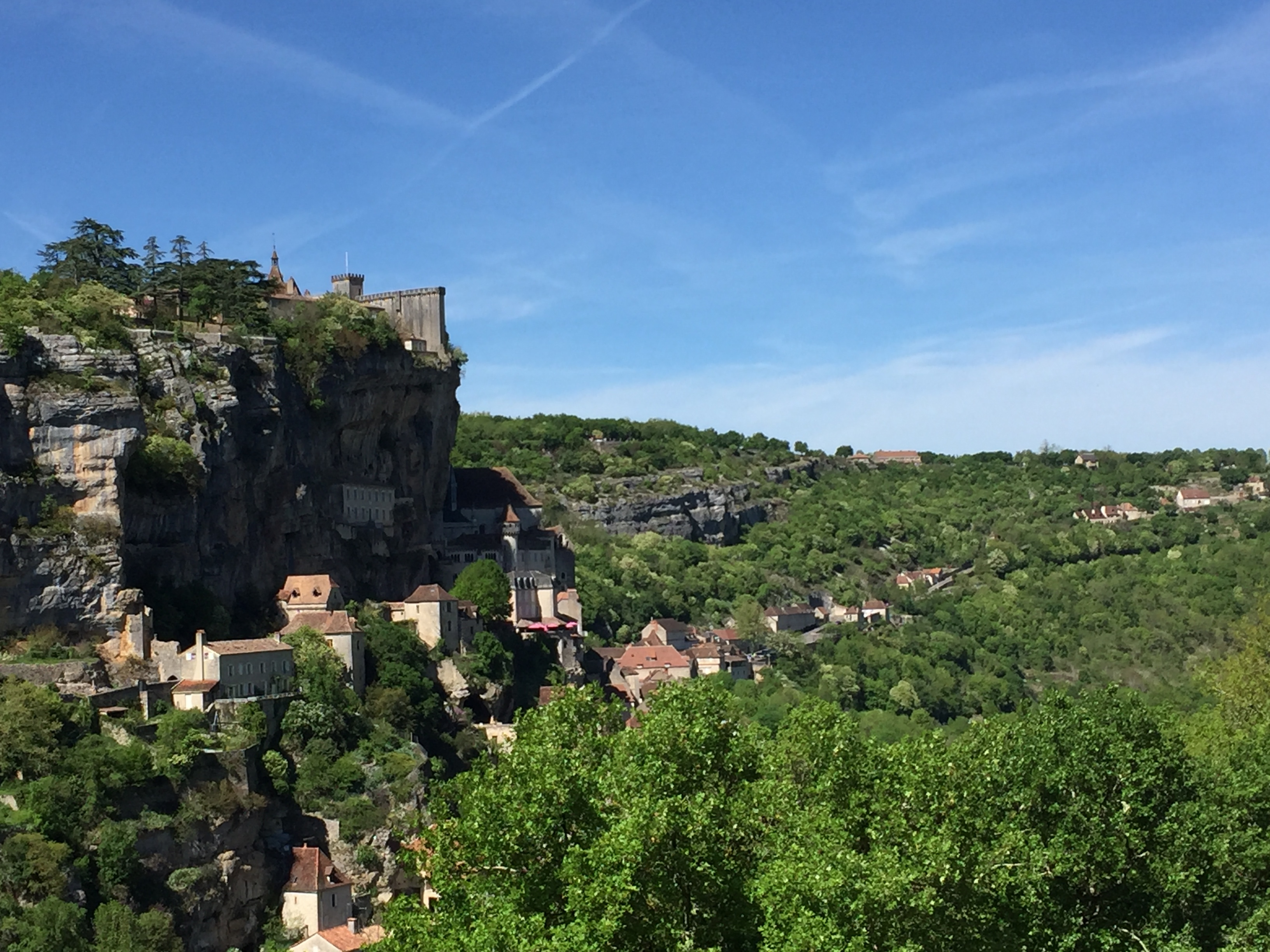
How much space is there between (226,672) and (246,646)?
1603 millimetres

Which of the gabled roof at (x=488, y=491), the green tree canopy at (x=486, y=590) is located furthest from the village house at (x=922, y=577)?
the green tree canopy at (x=486, y=590)

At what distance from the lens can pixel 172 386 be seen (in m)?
68.8

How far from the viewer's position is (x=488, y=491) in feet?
308

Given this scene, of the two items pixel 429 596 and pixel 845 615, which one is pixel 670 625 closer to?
pixel 845 615

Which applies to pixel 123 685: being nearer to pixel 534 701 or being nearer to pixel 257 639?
pixel 257 639

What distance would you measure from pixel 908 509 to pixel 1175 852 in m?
164

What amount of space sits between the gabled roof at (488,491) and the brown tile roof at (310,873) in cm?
3385

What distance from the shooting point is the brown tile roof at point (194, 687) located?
6119cm

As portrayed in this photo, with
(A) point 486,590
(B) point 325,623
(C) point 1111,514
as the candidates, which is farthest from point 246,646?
(C) point 1111,514

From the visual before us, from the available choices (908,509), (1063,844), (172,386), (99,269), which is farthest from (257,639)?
(908,509)

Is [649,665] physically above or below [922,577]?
below

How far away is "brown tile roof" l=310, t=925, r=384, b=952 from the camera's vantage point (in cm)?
5600

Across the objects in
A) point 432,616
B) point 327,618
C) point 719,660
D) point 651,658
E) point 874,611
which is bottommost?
point 719,660

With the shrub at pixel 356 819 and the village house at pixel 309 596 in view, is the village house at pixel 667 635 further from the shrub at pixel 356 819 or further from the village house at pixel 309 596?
the shrub at pixel 356 819
